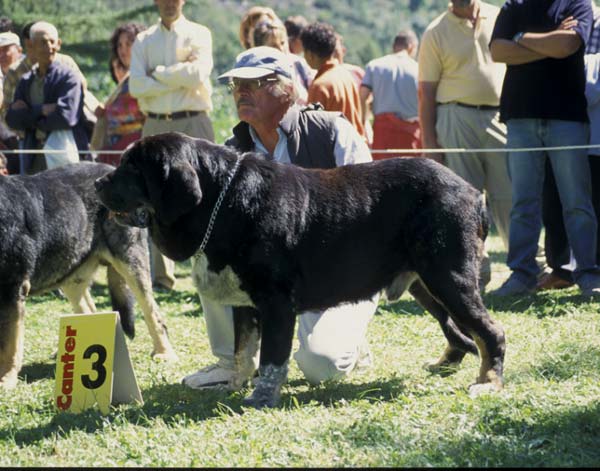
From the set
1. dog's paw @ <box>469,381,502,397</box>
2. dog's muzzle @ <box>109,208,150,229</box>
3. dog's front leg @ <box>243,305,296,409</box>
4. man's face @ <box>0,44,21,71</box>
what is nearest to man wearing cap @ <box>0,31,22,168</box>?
man's face @ <box>0,44,21,71</box>

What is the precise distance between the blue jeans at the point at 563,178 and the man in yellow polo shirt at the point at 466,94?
813mm

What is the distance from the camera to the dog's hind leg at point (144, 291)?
6844mm

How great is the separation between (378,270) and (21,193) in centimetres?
257

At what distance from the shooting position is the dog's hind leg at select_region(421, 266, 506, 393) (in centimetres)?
511

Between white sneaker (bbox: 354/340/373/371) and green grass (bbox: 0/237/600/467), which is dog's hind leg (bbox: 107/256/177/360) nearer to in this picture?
green grass (bbox: 0/237/600/467)

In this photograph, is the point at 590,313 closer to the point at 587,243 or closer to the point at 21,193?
the point at 587,243

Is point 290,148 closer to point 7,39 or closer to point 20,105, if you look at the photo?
point 20,105

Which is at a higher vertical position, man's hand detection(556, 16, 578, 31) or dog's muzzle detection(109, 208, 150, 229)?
man's hand detection(556, 16, 578, 31)

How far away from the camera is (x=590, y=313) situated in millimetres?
7234

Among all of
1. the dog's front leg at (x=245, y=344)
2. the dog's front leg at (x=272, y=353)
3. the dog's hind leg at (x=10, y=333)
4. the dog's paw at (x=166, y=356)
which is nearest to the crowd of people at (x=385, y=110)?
the dog's front leg at (x=245, y=344)

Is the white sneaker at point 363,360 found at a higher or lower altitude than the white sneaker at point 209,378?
Answer: higher

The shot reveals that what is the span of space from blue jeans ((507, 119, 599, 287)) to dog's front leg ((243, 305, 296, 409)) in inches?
145

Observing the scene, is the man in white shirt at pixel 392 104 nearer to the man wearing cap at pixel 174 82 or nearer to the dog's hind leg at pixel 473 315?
the man wearing cap at pixel 174 82

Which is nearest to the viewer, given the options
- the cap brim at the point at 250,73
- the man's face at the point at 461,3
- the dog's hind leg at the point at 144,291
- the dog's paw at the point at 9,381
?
the cap brim at the point at 250,73
